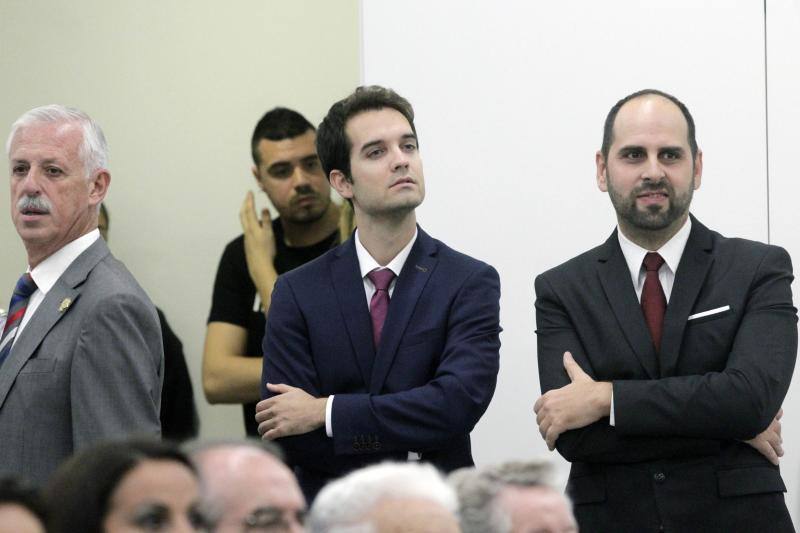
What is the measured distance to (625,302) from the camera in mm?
3684

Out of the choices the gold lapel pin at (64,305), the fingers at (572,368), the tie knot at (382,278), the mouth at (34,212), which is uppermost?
the mouth at (34,212)

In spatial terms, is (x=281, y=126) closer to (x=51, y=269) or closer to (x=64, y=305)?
(x=51, y=269)

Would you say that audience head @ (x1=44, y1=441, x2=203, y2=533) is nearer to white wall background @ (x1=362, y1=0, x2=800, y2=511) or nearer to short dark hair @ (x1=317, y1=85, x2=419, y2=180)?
short dark hair @ (x1=317, y1=85, x2=419, y2=180)

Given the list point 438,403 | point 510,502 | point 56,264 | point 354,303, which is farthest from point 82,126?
point 510,502

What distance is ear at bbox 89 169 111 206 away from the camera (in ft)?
12.1

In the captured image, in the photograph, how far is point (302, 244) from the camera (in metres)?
5.11

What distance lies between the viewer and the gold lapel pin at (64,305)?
11.4 feet

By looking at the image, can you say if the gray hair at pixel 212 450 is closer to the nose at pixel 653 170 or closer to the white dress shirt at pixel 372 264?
the white dress shirt at pixel 372 264

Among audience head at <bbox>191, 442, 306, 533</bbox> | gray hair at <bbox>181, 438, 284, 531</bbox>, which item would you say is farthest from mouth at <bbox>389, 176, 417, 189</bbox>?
audience head at <bbox>191, 442, 306, 533</bbox>

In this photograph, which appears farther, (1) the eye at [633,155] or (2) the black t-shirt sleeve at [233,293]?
(2) the black t-shirt sleeve at [233,293]

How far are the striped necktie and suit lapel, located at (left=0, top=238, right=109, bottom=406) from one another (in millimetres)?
100

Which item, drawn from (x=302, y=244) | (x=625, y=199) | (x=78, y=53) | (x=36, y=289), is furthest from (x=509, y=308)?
(x=78, y=53)

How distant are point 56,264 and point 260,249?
1.56m

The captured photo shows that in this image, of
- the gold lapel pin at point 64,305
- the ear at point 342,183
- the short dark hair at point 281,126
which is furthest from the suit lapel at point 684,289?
the short dark hair at point 281,126
